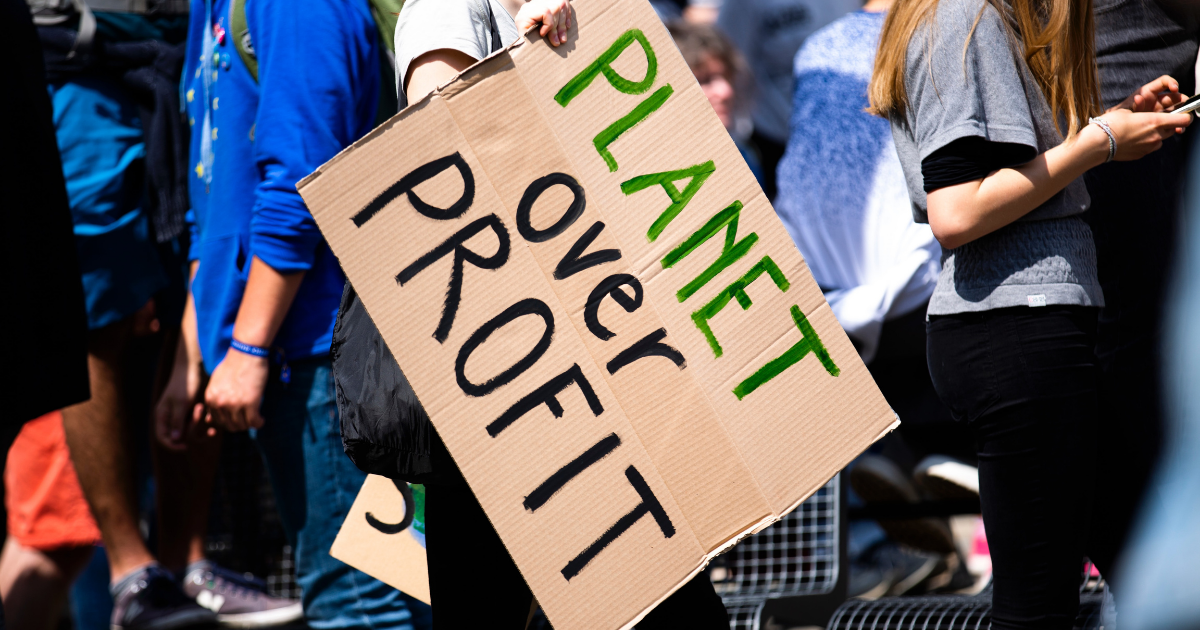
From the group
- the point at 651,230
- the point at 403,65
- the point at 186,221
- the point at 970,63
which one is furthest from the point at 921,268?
the point at 186,221

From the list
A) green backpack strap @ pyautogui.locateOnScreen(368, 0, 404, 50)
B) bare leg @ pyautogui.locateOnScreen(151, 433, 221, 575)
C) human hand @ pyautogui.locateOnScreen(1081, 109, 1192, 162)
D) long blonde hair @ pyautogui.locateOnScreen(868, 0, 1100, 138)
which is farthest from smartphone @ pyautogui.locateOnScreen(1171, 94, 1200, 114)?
bare leg @ pyautogui.locateOnScreen(151, 433, 221, 575)

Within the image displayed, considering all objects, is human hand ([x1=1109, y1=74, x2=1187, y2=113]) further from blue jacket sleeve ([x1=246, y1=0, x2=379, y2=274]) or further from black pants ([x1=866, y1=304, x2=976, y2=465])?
blue jacket sleeve ([x1=246, y1=0, x2=379, y2=274])

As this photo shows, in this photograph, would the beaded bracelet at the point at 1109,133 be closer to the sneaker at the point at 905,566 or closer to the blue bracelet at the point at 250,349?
the blue bracelet at the point at 250,349

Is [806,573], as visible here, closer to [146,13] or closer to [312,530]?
[312,530]

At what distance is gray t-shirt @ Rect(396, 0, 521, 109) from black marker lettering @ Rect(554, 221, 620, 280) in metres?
0.30

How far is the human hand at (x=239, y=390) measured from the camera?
2.16 metres

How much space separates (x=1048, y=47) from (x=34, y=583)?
283cm

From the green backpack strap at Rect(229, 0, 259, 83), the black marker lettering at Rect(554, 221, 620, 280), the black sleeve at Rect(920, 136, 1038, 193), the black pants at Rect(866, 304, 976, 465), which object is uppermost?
the green backpack strap at Rect(229, 0, 259, 83)

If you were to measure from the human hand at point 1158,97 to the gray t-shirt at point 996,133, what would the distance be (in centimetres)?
17

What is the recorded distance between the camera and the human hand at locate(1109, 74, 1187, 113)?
175cm

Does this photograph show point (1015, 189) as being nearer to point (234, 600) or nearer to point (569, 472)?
point (569, 472)

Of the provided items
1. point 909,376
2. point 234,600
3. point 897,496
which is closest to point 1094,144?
point 909,376

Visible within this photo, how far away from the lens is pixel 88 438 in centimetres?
299

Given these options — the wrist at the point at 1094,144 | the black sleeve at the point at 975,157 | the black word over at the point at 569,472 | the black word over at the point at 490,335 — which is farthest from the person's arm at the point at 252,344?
the wrist at the point at 1094,144
